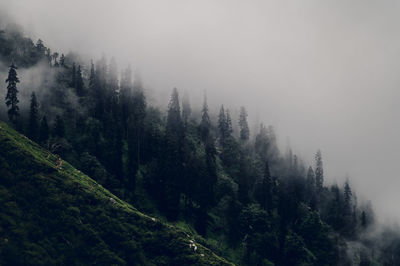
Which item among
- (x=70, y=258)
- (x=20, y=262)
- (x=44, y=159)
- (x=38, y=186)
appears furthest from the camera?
(x=44, y=159)

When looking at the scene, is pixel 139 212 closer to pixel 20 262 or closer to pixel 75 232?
pixel 75 232

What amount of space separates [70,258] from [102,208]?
75.0 feet

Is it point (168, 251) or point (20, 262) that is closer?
point (20, 262)

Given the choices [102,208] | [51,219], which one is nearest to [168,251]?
[102,208]

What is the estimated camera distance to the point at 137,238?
179m

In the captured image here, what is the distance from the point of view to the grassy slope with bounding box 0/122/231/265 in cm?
16125

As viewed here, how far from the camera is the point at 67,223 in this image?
562ft

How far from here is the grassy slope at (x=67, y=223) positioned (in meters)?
161

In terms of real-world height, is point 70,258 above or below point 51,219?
below

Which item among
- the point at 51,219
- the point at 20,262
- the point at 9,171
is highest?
the point at 9,171

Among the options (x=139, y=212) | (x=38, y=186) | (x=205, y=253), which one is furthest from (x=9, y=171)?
(x=205, y=253)

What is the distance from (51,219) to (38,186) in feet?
41.7

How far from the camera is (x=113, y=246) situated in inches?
6841

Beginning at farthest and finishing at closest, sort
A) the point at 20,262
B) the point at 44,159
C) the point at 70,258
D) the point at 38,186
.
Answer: the point at 44,159
the point at 38,186
the point at 70,258
the point at 20,262
